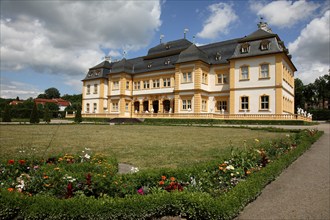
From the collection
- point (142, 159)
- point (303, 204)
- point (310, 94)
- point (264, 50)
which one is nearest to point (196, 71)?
point (264, 50)

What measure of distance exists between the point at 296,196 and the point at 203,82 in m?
29.3

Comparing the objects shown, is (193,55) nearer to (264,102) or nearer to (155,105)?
(264,102)

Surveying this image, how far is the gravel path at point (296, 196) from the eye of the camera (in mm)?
4332

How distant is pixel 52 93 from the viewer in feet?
404

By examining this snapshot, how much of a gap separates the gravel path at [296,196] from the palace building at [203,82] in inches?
817

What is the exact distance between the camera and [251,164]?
20.3 ft

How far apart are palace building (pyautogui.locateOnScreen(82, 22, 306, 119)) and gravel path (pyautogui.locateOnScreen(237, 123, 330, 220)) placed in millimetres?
20748

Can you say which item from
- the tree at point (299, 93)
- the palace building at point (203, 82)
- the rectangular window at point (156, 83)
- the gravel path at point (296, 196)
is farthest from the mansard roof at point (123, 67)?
the tree at point (299, 93)

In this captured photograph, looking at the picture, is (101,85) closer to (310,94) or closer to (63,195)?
(63,195)

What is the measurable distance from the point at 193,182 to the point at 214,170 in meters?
1.17

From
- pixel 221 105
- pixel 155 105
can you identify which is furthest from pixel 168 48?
pixel 221 105

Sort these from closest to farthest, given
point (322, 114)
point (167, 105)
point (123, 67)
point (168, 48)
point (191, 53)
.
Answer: point (191, 53), point (167, 105), point (123, 67), point (168, 48), point (322, 114)

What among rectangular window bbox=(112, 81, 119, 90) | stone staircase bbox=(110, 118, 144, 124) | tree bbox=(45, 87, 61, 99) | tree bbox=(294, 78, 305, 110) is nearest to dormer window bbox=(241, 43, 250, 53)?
stone staircase bbox=(110, 118, 144, 124)

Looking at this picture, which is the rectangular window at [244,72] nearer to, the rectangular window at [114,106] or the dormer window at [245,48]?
the dormer window at [245,48]
